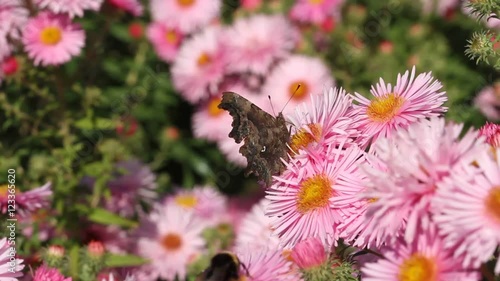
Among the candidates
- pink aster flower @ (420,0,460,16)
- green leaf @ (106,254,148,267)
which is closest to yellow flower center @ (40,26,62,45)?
green leaf @ (106,254,148,267)

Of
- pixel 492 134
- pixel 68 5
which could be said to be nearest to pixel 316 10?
pixel 68 5

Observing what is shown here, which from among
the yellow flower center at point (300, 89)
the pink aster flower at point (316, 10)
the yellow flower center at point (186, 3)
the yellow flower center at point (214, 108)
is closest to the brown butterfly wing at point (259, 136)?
the yellow flower center at point (300, 89)

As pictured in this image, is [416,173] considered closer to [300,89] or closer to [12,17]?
[12,17]

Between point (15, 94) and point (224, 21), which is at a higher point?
point (224, 21)

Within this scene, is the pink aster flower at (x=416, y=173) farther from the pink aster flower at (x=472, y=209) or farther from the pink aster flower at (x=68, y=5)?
the pink aster flower at (x=68, y=5)

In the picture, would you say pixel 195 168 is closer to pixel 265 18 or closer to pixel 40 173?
pixel 265 18

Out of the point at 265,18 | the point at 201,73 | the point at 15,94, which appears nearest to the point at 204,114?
the point at 201,73
